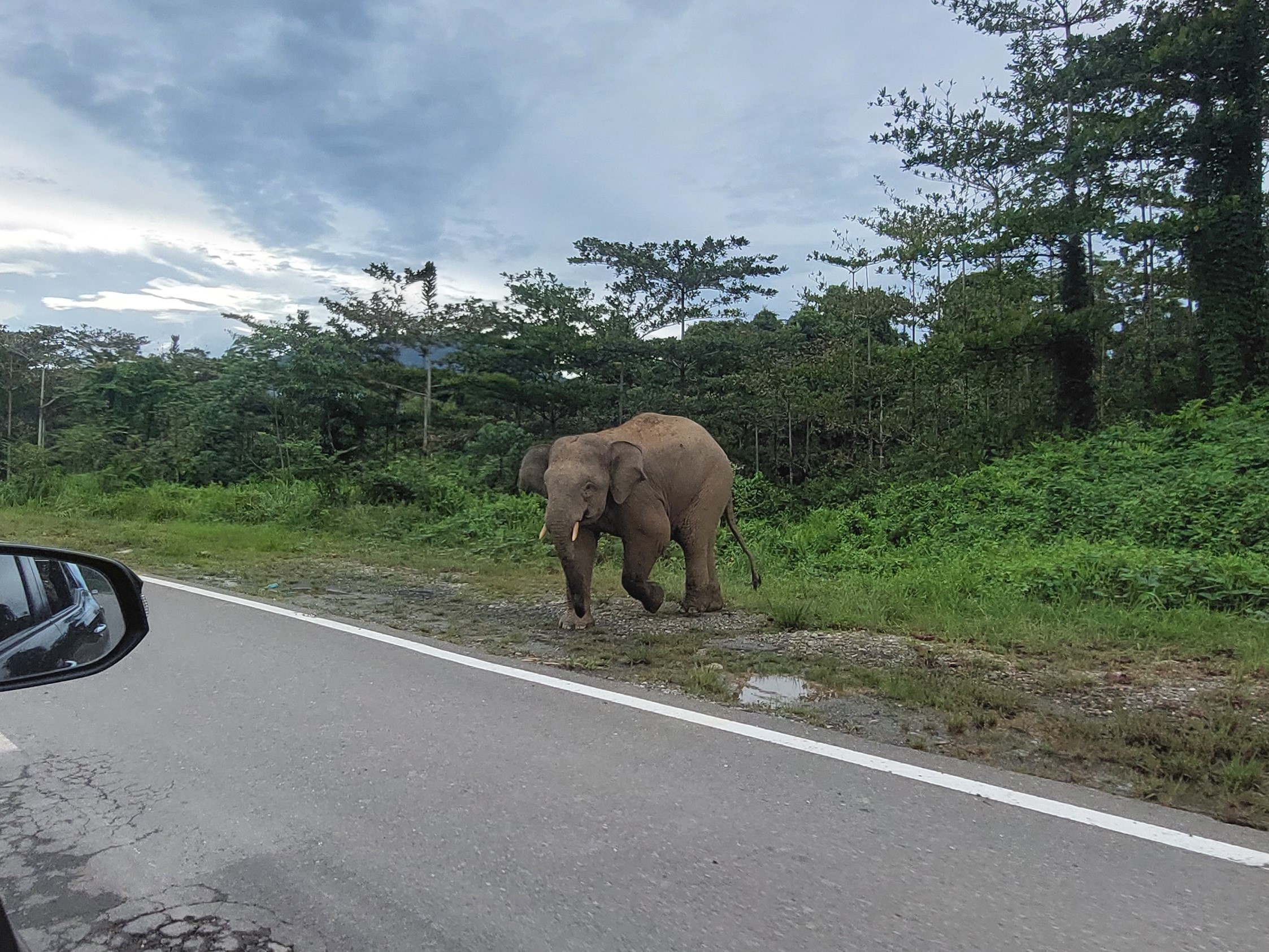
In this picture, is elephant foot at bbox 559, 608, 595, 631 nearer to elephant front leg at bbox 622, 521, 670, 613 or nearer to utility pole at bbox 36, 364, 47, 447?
elephant front leg at bbox 622, 521, 670, 613

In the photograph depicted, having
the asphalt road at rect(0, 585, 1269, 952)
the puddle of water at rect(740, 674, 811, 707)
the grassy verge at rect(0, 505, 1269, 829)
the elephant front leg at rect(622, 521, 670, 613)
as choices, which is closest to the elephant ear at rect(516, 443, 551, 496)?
the elephant front leg at rect(622, 521, 670, 613)

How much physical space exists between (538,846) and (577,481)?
430 cm

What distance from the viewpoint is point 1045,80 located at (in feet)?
58.7

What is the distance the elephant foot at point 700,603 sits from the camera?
27.2 feet

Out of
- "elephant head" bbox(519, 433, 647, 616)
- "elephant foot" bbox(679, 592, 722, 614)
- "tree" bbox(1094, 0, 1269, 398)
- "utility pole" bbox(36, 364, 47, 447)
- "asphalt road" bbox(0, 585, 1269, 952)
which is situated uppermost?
"tree" bbox(1094, 0, 1269, 398)

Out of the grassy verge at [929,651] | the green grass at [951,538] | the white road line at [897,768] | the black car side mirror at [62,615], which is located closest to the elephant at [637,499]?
the grassy verge at [929,651]

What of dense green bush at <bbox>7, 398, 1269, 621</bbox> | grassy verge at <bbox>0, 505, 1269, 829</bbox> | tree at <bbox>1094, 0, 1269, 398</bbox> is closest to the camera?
grassy verge at <bbox>0, 505, 1269, 829</bbox>

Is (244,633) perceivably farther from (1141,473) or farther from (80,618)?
(1141,473)

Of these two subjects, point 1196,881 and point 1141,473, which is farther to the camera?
point 1141,473

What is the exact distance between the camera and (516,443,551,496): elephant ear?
7902 millimetres

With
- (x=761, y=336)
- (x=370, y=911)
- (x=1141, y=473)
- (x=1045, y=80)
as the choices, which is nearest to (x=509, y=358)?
(x=761, y=336)

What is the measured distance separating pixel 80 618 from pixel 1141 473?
13631mm

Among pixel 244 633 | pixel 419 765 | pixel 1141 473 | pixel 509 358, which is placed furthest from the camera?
pixel 509 358

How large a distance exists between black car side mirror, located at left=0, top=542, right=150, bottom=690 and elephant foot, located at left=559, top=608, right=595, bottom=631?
16.8 ft
